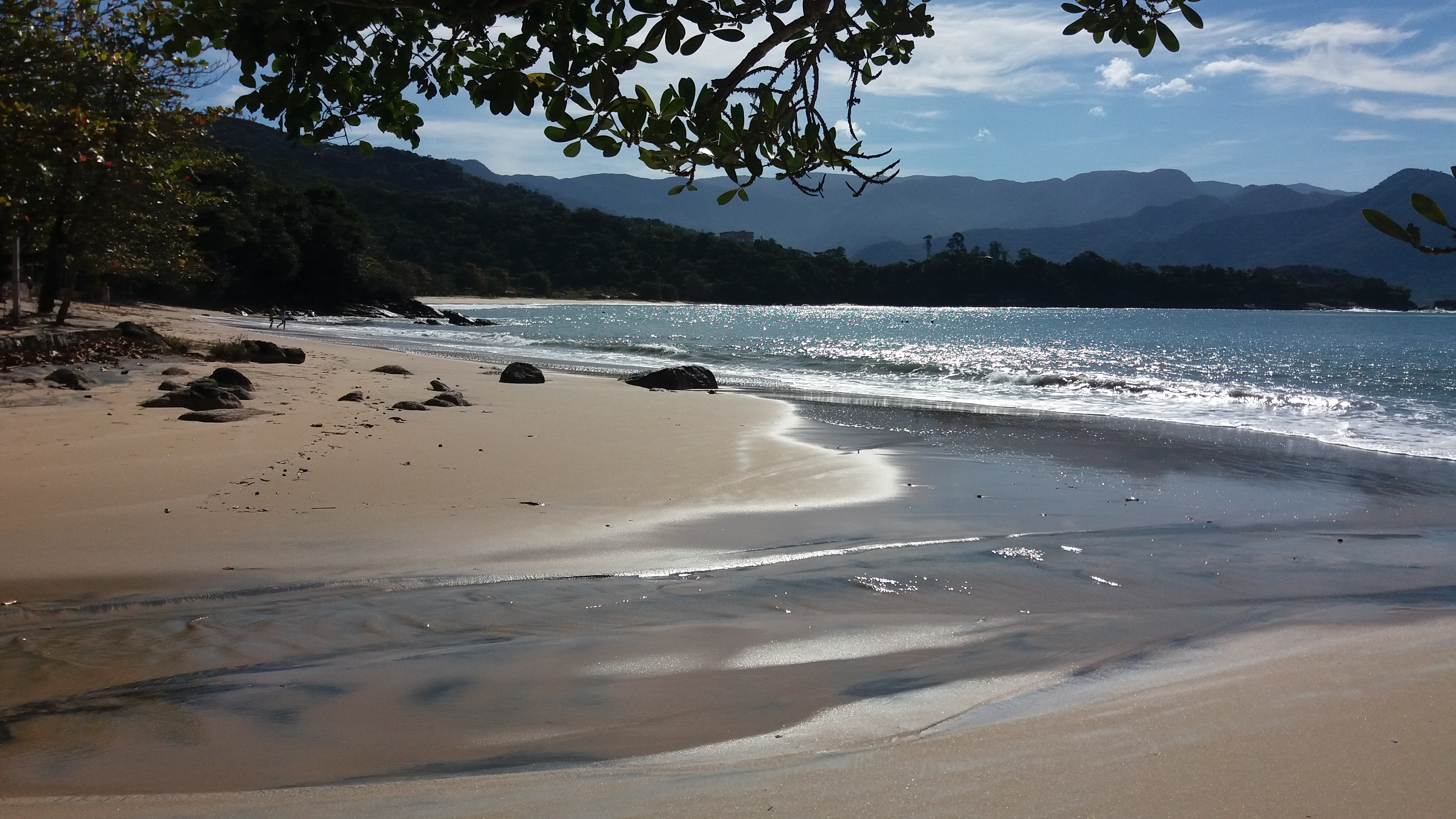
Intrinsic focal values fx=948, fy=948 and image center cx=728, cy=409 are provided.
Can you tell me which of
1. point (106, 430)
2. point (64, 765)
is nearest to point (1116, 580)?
point (64, 765)

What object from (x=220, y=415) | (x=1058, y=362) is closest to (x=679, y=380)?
(x=220, y=415)

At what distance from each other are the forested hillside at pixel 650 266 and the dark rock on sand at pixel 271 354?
2148 inches

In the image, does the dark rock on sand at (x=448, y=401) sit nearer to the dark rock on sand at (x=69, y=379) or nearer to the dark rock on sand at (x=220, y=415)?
the dark rock on sand at (x=220, y=415)

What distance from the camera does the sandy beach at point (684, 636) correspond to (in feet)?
9.06

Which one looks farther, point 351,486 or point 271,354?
point 271,354

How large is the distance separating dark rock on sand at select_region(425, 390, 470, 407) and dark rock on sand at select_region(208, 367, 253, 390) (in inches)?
80.9

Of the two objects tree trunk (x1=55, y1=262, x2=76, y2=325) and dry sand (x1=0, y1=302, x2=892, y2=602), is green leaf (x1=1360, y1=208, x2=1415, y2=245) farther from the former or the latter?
tree trunk (x1=55, y1=262, x2=76, y2=325)

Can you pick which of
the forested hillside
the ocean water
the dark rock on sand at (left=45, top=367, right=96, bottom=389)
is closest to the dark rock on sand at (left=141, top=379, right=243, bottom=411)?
the dark rock on sand at (left=45, top=367, right=96, bottom=389)

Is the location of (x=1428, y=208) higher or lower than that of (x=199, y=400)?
higher

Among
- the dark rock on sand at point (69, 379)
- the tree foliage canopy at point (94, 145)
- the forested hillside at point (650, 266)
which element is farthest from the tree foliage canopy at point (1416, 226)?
the forested hillside at point (650, 266)

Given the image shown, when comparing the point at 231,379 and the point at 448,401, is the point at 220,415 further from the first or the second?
the point at 448,401

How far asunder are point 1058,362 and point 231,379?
31.1 meters

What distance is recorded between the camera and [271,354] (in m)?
16.8

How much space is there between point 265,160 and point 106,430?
96340 millimetres
